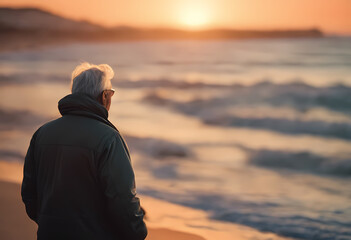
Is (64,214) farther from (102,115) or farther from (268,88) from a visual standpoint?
(268,88)

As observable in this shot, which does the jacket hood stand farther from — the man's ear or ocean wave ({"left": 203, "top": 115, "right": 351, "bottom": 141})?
ocean wave ({"left": 203, "top": 115, "right": 351, "bottom": 141})

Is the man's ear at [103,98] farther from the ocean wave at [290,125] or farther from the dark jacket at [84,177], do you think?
the ocean wave at [290,125]

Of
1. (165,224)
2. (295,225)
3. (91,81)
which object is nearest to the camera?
(91,81)

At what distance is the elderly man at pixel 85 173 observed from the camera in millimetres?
1500

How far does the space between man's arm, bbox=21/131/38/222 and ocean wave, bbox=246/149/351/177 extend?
5542mm

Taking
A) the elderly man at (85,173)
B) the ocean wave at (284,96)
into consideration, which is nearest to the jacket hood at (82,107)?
the elderly man at (85,173)

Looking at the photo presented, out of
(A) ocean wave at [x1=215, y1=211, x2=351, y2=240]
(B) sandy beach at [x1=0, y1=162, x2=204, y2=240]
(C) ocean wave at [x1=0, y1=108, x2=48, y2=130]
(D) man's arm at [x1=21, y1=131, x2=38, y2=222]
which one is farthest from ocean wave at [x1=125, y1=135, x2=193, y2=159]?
(D) man's arm at [x1=21, y1=131, x2=38, y2=222]

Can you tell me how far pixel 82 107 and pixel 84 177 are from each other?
23 cm

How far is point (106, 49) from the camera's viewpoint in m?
25.5

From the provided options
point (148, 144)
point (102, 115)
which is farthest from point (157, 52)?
point (102, 115)

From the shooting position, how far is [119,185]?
150cm

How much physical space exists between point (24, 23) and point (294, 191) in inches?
497

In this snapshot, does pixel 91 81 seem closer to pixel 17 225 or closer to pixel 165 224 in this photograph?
pixel 17 225

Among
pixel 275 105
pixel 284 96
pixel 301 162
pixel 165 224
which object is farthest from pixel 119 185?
pixel 284 96
